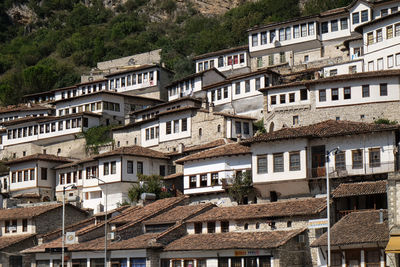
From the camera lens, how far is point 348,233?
4316 centimetres

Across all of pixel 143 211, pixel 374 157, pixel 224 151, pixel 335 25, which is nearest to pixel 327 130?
pixel 374 157

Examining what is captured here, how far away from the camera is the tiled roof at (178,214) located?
5397cm

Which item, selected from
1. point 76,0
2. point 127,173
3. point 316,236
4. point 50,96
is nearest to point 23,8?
point 76,0

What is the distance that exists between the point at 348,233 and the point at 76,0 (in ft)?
484

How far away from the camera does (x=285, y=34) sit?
3494 inches

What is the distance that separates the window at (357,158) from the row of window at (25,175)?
131ft

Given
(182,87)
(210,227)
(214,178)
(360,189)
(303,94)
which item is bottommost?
(210,227)

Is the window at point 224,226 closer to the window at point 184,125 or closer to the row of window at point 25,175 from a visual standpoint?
the window at point 184,125

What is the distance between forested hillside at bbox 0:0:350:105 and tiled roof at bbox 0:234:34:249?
1646 inches

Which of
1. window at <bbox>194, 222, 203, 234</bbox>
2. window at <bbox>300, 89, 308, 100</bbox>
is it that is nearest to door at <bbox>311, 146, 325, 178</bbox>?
window at <bbox>194, 222, 203, 234</bbox>

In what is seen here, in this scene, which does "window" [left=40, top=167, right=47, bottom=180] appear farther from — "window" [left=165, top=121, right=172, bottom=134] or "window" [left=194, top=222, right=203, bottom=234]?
"window" [left=194, top=222, right=203, bottom=234]

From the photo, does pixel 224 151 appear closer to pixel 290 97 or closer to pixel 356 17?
pixel 290 97

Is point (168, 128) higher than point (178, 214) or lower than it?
higher

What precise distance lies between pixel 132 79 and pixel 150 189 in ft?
124
